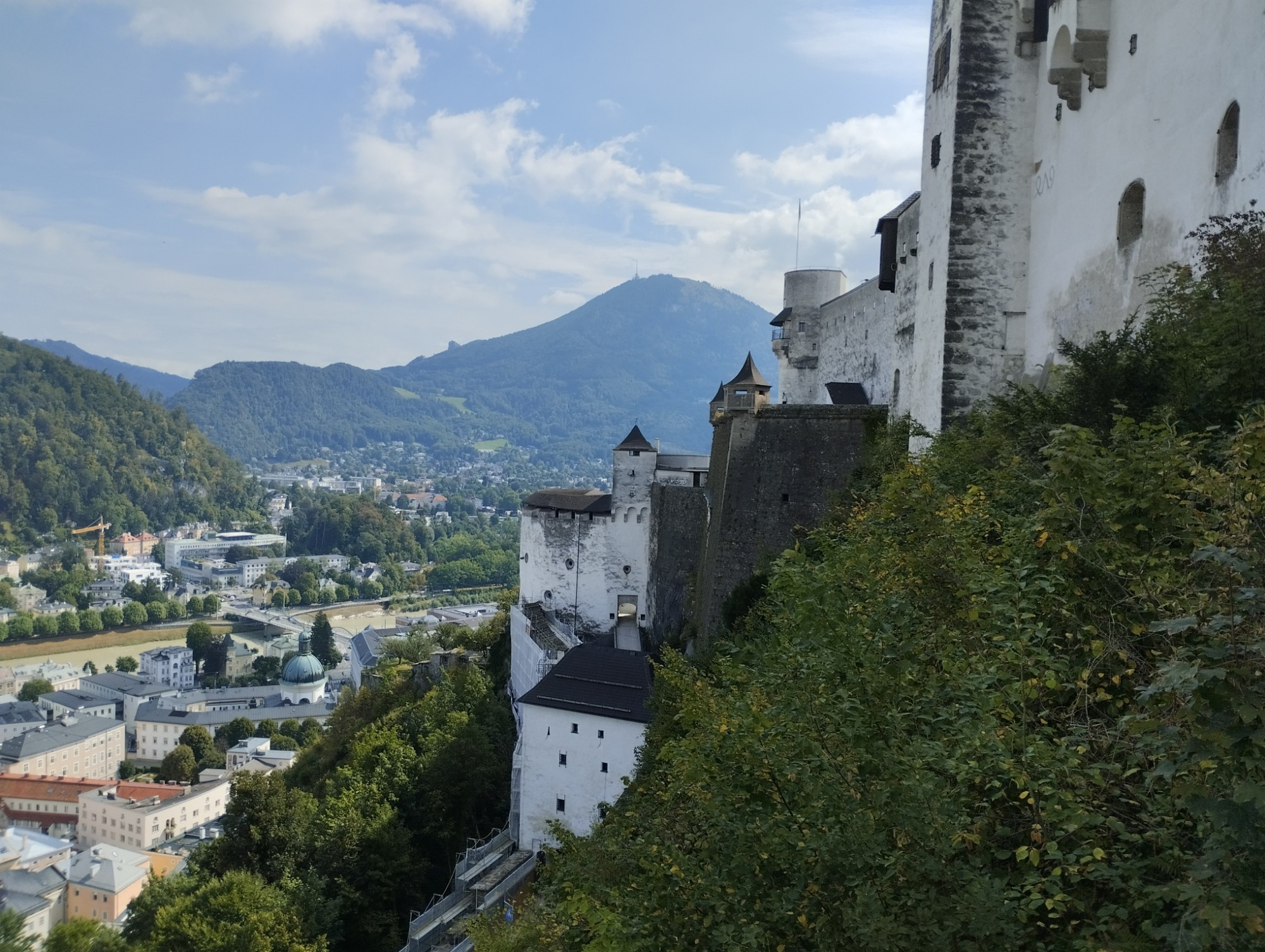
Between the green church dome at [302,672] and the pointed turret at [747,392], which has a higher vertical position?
the pointed turret at [747,392]

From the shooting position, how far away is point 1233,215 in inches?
386

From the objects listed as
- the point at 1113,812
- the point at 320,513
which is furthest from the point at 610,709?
the point at 320,513

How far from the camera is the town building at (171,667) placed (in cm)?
10681

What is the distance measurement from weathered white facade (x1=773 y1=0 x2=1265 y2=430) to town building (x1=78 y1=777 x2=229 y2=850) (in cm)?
5288

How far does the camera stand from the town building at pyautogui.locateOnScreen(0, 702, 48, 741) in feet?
276

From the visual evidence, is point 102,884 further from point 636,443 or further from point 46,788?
point 636,443

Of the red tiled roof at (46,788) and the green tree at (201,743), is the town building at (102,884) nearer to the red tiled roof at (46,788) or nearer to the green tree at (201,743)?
the red tiled roof at (46,788)

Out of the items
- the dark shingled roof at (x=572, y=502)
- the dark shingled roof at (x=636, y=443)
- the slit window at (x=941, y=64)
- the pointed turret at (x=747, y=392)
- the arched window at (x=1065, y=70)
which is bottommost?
the dark shingled roof at (x=572, y=502)

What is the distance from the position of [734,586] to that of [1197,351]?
15161mm

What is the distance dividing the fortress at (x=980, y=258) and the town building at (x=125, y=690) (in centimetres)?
7580

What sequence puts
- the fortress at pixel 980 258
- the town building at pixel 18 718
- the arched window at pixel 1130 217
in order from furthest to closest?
the town building at pixel 18 718 < the arched window at pixel 1130 217 < the fortress at pixel 980 258

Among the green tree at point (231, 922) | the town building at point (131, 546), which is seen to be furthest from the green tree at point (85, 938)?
the town building at point (131, 546)

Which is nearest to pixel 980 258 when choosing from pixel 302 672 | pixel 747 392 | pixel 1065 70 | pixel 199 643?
pixel 1065 70

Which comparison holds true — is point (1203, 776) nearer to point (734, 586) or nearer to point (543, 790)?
point (734, 586)
